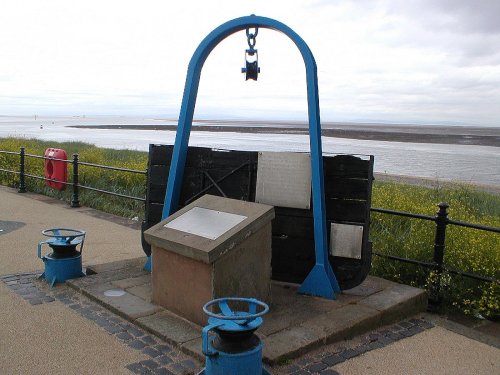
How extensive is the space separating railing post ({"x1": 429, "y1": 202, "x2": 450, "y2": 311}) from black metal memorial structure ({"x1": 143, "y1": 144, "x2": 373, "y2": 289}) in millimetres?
748

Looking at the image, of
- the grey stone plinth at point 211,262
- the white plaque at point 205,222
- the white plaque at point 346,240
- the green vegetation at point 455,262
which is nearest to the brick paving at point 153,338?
the grey stone plinth at point 211,262

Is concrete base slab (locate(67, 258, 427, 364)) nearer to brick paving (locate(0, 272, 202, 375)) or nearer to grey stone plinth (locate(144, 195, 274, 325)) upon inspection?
brick paving (locate(0, 272, 202, 375))

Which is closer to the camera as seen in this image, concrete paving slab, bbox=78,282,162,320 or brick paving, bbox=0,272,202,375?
brick paving, bbox=0,272,202,375

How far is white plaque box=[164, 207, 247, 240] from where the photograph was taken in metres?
4.46

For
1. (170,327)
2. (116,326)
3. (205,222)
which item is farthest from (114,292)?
(205,222)

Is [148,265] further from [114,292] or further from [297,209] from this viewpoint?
[297,209]

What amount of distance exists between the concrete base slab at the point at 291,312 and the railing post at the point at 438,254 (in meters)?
0.10

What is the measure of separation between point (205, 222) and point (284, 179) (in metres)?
1.05

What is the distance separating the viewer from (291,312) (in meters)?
4.62

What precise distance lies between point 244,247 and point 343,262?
4.03 ft

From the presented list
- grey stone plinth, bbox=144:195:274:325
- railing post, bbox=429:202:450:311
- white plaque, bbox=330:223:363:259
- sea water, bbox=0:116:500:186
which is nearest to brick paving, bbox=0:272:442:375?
railing post, bbox=429:202:450:311

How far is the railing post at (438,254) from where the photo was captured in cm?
513

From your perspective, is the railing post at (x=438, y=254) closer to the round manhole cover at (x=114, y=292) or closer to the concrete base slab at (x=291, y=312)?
the concrete base slab at (x=291, y=312)

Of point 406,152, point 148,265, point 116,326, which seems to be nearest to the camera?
point 116,326
